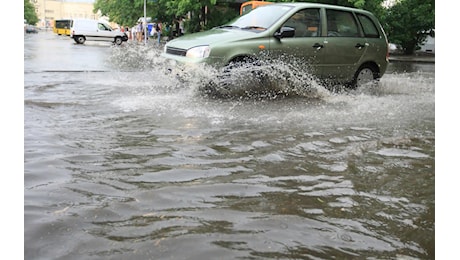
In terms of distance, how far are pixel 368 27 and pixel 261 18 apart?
8.28 feet

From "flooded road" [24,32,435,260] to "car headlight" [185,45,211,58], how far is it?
2.62 ft

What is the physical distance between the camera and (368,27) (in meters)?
9.30

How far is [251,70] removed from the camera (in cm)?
759

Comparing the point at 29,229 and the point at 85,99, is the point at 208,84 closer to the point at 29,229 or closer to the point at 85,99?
the point at 85,99

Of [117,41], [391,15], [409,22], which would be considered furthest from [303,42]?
[117,41]

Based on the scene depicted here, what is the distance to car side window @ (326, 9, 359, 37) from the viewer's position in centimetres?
866

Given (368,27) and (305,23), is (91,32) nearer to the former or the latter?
(368,27)

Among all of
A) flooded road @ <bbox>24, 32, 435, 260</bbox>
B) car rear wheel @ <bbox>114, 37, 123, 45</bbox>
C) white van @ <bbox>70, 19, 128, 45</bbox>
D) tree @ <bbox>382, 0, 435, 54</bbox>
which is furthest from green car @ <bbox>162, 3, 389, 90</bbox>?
car rear wheel @ <bbox>114, 37, 123, 45</bbox>

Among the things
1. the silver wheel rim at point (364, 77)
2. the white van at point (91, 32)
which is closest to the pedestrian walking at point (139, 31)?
the white van at point (91, 32)

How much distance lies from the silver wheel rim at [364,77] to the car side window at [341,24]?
781 millimetres

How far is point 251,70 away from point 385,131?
2701 mm

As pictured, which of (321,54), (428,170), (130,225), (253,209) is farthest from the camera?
(321,54)

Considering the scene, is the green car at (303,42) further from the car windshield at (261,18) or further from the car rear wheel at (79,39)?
the car rear wheel at (79,39)
